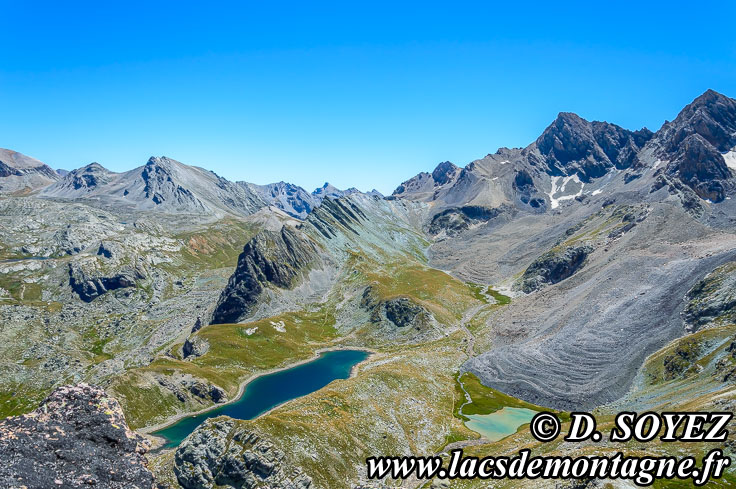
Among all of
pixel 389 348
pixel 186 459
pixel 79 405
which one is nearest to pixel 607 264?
pixel 389 348

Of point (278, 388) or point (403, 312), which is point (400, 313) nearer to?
point (403, 312)

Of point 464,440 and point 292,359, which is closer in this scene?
point 464,440

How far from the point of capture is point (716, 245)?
141m

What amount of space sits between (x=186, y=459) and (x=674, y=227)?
205 m

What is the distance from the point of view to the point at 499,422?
95.4 m

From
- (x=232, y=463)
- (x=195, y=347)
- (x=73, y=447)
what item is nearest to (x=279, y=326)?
(x=195, y=347)

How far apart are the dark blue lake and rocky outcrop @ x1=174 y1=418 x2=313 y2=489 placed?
45.8m

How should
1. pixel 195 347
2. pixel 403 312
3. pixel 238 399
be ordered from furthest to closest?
pixel 403 312, pixel 195 347, pixel 238 399

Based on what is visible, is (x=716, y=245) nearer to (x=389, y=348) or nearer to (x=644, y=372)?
(x=644, y=372)

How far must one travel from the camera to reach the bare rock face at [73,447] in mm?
20047

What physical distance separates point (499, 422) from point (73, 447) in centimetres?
9346

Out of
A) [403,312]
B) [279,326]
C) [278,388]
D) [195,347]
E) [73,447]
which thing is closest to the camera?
[73,447]

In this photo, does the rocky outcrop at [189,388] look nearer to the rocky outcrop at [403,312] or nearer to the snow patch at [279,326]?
the snow patch at [279,326]

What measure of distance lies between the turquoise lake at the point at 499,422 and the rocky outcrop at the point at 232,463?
Result: 48.0 meters
